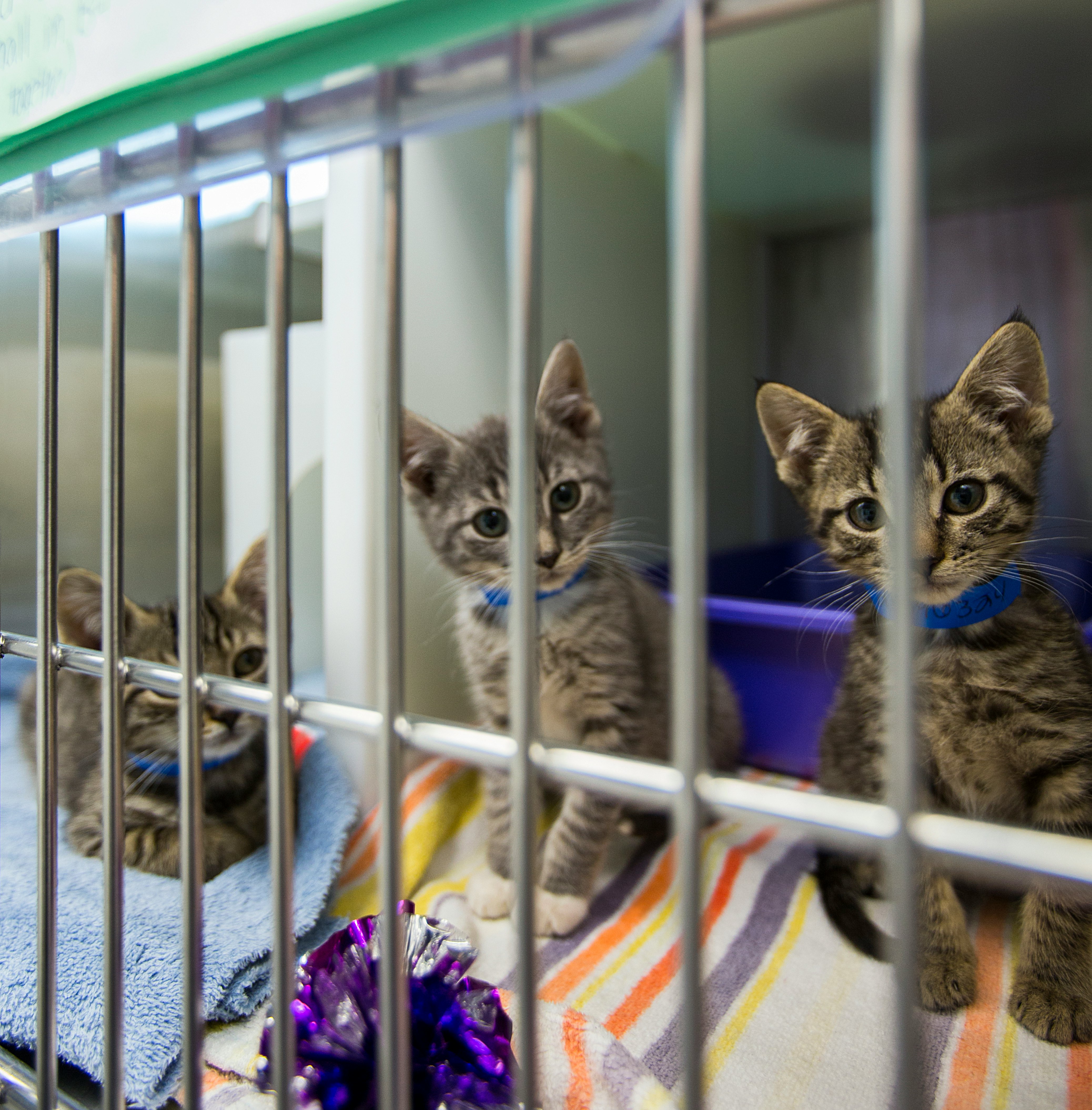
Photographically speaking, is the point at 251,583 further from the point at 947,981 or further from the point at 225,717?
the point at 947,981

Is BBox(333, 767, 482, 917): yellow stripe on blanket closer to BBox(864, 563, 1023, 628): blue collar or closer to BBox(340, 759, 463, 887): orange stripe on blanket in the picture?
BBox(340, 759, 463, 887): orange stripe on blanket

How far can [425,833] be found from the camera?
100cm

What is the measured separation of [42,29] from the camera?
0.50m

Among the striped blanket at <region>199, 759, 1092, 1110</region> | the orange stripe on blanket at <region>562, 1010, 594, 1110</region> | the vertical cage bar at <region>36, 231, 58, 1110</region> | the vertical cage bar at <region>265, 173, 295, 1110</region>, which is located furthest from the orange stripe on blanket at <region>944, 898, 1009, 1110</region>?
the vertical cage bar at <region>36, 231, 58, 1110</region>

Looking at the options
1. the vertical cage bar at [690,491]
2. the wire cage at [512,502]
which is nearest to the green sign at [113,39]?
the wire cage at [512,502]

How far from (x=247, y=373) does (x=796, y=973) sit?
103cm

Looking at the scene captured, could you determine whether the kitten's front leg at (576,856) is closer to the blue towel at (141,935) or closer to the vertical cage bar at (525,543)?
the blue towel at (141,935)

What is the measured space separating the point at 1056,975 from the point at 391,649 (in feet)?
2.20

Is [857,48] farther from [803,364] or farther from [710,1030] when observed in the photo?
[710,1030]

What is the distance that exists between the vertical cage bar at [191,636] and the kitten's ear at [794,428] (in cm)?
51

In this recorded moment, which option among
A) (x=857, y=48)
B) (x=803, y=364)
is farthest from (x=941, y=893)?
(x=803, y=364)

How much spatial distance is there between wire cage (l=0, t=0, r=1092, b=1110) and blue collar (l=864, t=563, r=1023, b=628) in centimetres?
40

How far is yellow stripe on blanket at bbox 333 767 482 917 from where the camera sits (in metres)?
0.89

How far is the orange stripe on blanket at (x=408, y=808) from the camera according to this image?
3.07 feet
